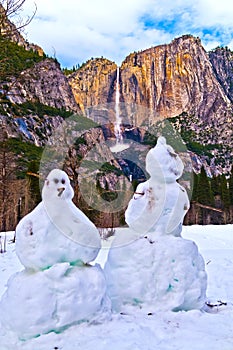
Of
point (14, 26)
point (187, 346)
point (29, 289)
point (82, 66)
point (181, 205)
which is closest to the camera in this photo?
point (187, 346)

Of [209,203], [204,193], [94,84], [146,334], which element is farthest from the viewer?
[94,84]

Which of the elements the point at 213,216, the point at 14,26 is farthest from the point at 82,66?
the point at 14,26

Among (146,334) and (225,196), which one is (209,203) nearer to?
(225,196)

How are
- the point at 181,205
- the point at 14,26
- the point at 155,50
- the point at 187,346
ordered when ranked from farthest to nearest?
the point at 155,50
the point at 14,26
the point at 181,205
the point at 187,346

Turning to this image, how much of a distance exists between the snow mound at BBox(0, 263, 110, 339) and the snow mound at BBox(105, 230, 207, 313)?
68cm

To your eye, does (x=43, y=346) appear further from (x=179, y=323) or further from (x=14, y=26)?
(x=14, y=26)

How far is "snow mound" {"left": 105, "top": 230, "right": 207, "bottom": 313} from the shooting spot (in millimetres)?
4965

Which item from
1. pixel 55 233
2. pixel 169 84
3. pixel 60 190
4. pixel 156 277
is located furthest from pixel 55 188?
pixel 169 84

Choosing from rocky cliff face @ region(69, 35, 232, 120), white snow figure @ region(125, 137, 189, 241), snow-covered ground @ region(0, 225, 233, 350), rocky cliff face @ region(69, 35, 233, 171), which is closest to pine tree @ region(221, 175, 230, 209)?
white snow figure @ region(125, 137, 189, 241)

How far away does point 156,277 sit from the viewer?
502 cm

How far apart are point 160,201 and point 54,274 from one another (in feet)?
6.41

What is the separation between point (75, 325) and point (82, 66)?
158556 mm

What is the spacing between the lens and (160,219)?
17.6ft

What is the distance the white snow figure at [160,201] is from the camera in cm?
536
